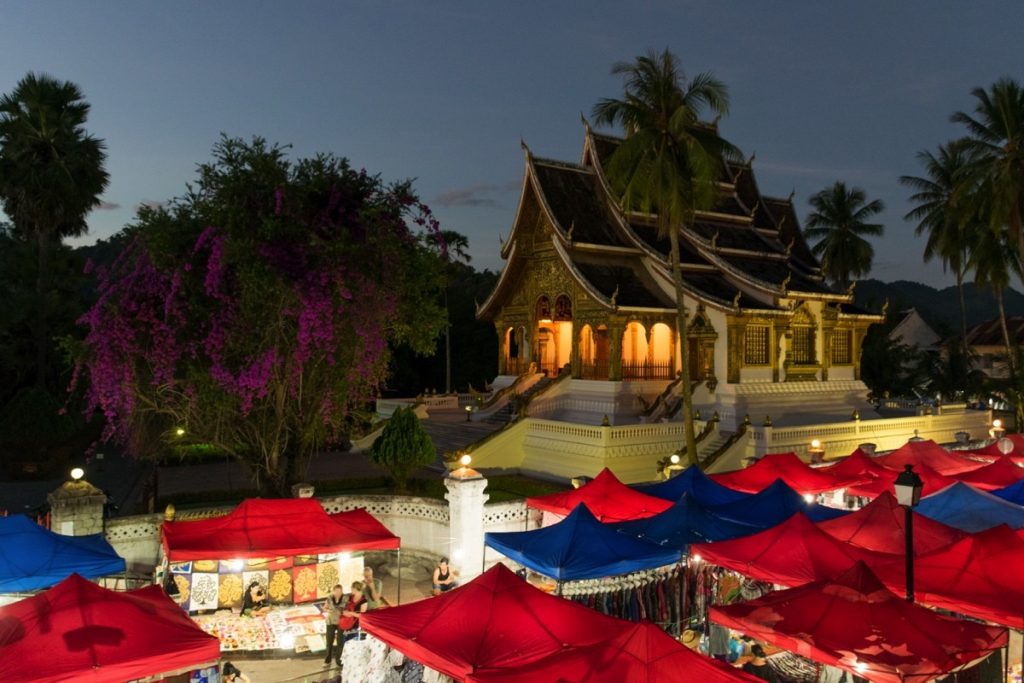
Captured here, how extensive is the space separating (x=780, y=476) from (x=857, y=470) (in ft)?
6.89

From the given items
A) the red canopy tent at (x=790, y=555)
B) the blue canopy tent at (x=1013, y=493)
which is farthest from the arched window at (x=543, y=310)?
the red canopy tent at (x=790, y=555)

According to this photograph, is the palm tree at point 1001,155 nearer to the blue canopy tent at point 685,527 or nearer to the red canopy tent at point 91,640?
the blue canopy tent at point 685,527

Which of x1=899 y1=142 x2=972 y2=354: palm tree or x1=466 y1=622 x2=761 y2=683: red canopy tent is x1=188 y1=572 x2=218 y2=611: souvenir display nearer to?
x1=466 y1=622 x2=761 y2=683: red canopy tent

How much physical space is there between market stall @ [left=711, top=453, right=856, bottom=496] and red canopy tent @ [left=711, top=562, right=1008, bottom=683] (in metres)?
8.26

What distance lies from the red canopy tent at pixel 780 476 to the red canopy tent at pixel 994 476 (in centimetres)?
281

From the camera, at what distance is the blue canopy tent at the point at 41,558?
32.1ft

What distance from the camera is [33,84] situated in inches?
1164

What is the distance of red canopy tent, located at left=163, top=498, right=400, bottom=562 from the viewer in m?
11.4

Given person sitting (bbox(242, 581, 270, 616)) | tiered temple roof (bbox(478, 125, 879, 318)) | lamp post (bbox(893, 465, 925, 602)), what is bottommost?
person sitting (bbox(242, 581, 270, 616))

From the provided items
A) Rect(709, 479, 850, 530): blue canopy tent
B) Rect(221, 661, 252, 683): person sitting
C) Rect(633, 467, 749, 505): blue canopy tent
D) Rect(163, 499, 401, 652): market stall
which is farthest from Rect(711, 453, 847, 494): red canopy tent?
Rect(221, 661, 252, 683): person sitting

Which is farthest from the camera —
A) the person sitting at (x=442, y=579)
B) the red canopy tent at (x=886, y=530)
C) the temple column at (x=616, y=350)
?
the temple column at (x=616, y=350)

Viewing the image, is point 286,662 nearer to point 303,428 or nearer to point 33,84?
point 303,428

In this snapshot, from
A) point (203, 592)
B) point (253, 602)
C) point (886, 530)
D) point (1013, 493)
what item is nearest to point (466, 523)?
point (253, 602)

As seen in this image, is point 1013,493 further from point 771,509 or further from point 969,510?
point 771,509
